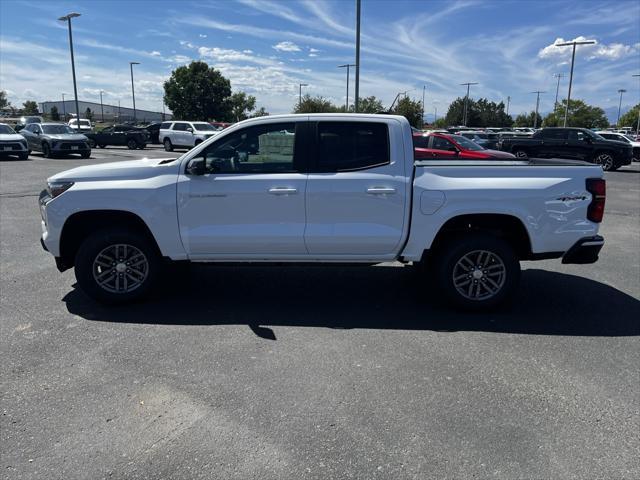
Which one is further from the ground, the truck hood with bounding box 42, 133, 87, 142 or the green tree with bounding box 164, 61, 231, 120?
the green tree with bounding box 164, 61, 231, 120

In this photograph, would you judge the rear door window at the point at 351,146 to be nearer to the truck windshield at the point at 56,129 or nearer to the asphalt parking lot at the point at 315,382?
the asphalt parking lot at the point at 315,382

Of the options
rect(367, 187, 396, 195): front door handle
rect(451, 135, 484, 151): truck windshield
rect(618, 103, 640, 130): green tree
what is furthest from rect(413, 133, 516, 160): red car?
rect(618, 103, 640, 130): green tree

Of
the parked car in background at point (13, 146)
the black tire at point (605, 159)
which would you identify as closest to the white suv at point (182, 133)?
the parked car in background at point (13, 146)

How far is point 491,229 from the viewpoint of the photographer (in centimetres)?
521

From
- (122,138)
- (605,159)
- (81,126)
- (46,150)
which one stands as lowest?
(605,159)

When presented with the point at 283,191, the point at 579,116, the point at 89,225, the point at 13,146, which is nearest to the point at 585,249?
the point at 283,191

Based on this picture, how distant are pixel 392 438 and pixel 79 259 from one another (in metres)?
3.59

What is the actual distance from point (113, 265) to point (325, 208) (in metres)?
2.22

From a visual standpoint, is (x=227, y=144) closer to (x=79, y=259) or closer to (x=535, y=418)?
(x=79, y=259)

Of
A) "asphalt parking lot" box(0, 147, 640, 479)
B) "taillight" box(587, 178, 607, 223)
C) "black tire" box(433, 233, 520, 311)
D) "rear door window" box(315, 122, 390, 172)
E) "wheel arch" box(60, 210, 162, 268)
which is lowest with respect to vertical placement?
"asphalt parking lot" box(0, 147, 640, 479)

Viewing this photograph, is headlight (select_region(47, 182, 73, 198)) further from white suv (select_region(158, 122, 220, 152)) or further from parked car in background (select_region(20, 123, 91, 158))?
white suv (select_region(158, 122, 220, 152))

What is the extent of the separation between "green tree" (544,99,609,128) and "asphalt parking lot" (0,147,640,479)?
9239 cm

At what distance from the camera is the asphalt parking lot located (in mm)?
2912

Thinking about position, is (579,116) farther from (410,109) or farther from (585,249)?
(585,249)
